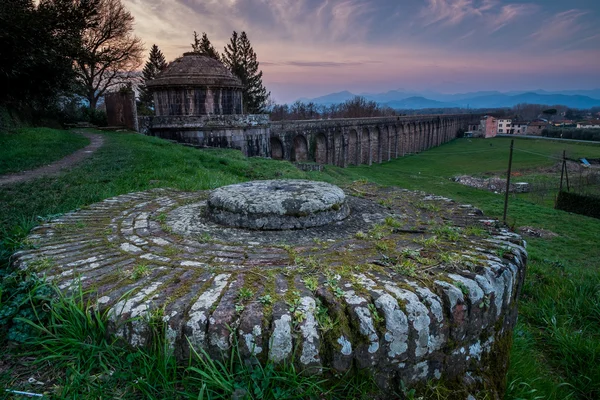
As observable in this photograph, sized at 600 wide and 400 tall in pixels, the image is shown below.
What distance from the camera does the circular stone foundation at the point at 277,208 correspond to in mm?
3312

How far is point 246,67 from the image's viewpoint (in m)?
41.4

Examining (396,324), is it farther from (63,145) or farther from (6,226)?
(63,145)

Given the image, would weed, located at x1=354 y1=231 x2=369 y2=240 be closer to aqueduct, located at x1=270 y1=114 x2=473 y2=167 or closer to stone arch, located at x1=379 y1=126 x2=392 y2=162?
aqueduct, located at x1=270 y1=114 x2=473 y2=167

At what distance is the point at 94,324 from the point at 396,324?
1.69 metres

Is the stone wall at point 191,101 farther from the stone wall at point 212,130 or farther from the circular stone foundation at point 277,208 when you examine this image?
the circular stone foundation at point 277,208

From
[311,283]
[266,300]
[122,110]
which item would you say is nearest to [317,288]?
[311,283]

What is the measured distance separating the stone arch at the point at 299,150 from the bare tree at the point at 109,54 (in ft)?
47.5

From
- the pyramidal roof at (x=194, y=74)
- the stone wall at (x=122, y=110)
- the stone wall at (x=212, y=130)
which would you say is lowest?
the stone wall at (x=212, y=130)

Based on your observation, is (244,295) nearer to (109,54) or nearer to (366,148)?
(109,54)

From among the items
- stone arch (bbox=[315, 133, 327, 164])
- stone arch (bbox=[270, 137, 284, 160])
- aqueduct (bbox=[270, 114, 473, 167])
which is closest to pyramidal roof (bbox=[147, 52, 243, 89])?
aqueduct (bbox=[270, 114, 473, 167])

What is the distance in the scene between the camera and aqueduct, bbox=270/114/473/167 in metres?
24.0

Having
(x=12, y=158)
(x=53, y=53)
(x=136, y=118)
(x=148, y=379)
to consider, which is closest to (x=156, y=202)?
(x=148, y=379)

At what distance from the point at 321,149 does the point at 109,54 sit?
18356 mm

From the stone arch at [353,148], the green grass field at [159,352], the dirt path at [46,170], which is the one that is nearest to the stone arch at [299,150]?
the stone arch at [353,148]
